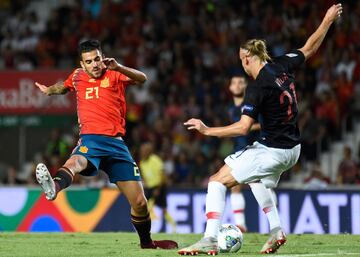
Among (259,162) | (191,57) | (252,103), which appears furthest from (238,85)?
(191,57)

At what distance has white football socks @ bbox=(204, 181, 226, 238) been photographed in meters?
10.4

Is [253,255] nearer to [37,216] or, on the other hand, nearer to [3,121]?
[37,216]

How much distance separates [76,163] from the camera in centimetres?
1106

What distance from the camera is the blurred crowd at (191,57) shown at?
69.5 feet

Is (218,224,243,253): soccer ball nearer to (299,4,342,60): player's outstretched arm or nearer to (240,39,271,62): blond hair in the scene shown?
(240,39,271,62): blond hair

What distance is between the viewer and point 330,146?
21.0m

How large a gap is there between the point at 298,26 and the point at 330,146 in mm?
3392

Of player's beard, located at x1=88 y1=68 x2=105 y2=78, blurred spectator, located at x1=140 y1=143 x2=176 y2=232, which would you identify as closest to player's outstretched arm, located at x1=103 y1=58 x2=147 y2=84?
player's beard, located at x1=88 y1=68 x2=105 y2=78

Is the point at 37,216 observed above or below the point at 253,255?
below

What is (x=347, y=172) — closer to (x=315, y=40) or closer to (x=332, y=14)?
(x=332, y=14)

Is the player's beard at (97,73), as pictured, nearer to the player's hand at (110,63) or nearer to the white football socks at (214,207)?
the player's hand at (110,63)

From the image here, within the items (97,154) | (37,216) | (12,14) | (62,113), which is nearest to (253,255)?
(97,154)

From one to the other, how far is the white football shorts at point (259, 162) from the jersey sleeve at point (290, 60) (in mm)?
878

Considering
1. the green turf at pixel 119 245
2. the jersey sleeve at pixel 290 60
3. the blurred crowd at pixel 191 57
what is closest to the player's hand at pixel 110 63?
the jersey sleeve at pixel 290 60
